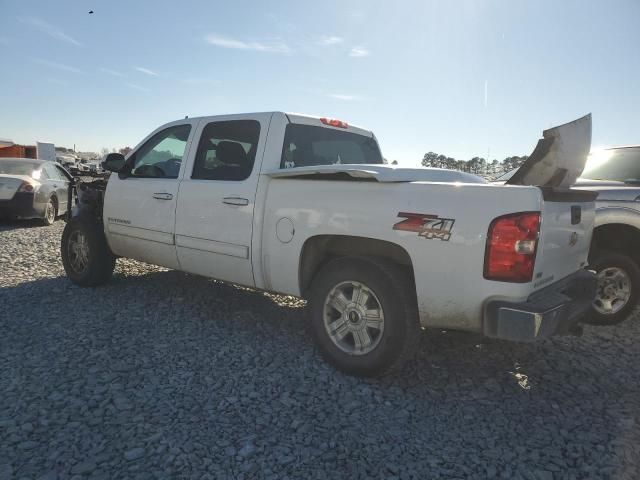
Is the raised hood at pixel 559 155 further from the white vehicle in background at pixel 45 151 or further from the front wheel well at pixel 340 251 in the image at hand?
the white vehicle in background at pixel 45 151

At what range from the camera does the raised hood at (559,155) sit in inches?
112

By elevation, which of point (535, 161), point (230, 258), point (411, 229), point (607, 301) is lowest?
point (607, 301)

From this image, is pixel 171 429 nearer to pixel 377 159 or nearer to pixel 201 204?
pixel 201 204

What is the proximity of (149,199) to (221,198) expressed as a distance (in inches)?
45.3

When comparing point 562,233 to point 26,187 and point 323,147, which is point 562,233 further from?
point 26,187

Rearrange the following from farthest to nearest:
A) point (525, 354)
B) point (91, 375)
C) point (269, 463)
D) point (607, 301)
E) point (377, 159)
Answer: point (377, 159)
point (607, 301)
point (525, 354)
point (91, 375)
point (269, 463)

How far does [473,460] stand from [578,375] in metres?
1.63

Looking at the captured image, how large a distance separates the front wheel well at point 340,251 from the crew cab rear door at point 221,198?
1.74 feet

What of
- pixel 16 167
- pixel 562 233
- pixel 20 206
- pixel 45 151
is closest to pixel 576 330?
pixel 562 233

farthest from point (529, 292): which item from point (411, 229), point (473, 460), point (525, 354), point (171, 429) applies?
point (171, 429)

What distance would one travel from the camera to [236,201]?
3.71 metres

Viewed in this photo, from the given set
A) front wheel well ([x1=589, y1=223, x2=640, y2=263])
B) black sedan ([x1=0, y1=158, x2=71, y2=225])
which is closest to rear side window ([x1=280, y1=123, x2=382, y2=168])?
front wheel well ([x1=589, y1=223, x2=640, y2=263])

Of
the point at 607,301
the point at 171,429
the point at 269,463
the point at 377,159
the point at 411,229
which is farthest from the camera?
the point at 377,159

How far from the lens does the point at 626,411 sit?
2.88 m
